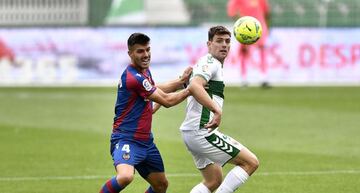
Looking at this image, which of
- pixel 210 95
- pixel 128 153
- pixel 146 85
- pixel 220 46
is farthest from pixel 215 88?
pixel 128 153

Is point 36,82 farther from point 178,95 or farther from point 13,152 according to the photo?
point 178,95

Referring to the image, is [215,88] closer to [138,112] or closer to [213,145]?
[213,145]

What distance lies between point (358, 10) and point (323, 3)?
1.64 metres

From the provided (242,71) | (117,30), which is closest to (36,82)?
(117,30)

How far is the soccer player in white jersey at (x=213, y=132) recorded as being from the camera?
9859 millimetres

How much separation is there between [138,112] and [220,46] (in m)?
1.04

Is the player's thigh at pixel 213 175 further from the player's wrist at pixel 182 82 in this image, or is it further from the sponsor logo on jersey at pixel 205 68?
the sponsor logo on jersey at pixel 205 68

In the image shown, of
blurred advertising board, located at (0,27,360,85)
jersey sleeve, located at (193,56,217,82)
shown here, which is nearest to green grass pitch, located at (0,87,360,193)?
blurred advertising board, located at (0,27,360,85)

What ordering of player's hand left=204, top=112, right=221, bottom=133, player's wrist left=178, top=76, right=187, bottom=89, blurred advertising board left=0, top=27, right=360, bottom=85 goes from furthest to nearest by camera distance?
blurred advertising board left=0, top=27, right=360, bottom=85, player's wrist left=178, top=76, right=187, bottom=89, player's hand left=204, top=112, right=221, bottom=133

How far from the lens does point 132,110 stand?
9.86m

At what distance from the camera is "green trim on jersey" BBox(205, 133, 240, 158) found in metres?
9.88

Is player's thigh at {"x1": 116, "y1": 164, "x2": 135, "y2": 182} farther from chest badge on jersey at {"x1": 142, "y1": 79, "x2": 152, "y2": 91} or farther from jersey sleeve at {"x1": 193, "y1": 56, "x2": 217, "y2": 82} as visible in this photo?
jersey sleeve at {"x1": 193, "y1": 56, "x2": 217, "y2": 82}

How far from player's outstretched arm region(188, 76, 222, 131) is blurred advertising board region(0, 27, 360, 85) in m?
19.6

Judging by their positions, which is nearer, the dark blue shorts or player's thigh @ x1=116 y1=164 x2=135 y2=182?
player's thigh @ x1=116 y1=164 x2=135 y2=182
